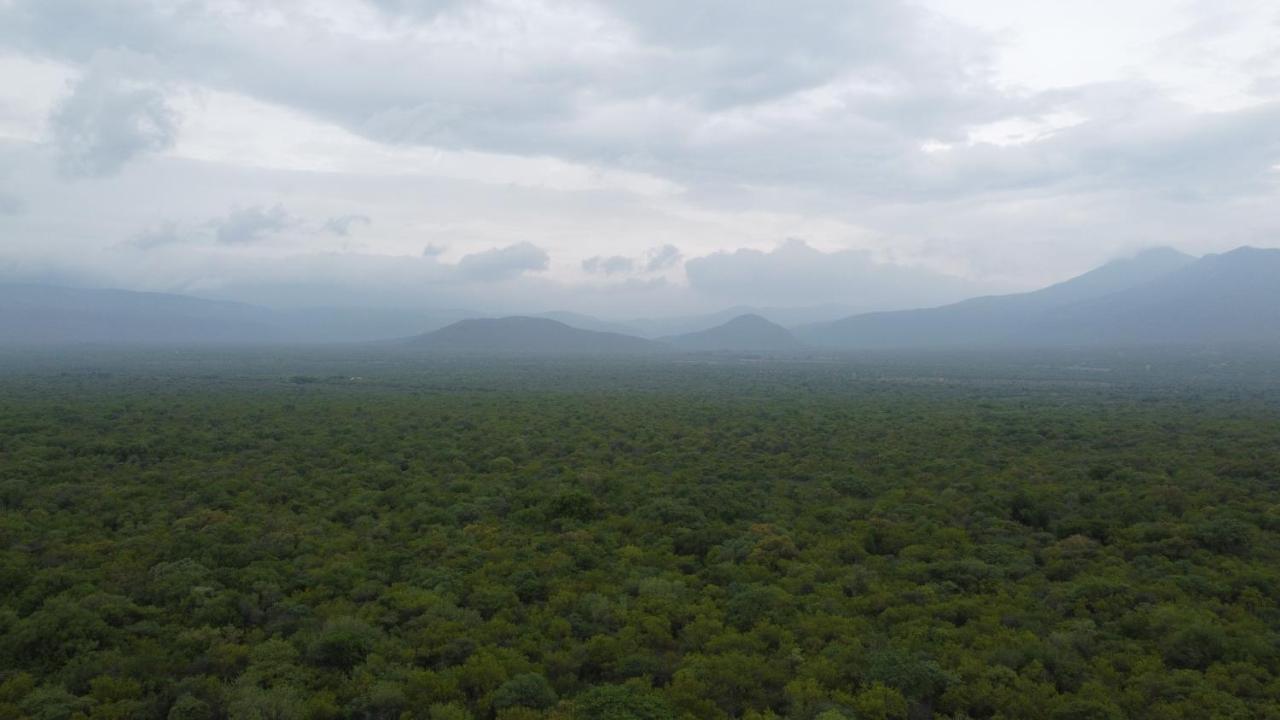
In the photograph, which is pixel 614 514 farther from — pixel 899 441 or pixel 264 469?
pixel 899 441

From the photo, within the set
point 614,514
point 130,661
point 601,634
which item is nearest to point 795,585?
point 601,634

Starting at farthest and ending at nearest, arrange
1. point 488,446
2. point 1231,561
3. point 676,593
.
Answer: point 488,446 < point 1231,561 < point 676,593

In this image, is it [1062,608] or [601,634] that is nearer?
Result: [601,634]

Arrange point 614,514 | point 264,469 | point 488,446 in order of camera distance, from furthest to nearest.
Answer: point 488,446
point 264,469
point 614,514

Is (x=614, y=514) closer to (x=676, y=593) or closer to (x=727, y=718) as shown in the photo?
(x=676, y=593)

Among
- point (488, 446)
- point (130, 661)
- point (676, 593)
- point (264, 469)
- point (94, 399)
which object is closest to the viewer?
point (130, 661)

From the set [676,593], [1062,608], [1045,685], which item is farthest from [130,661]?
[1062,608]
